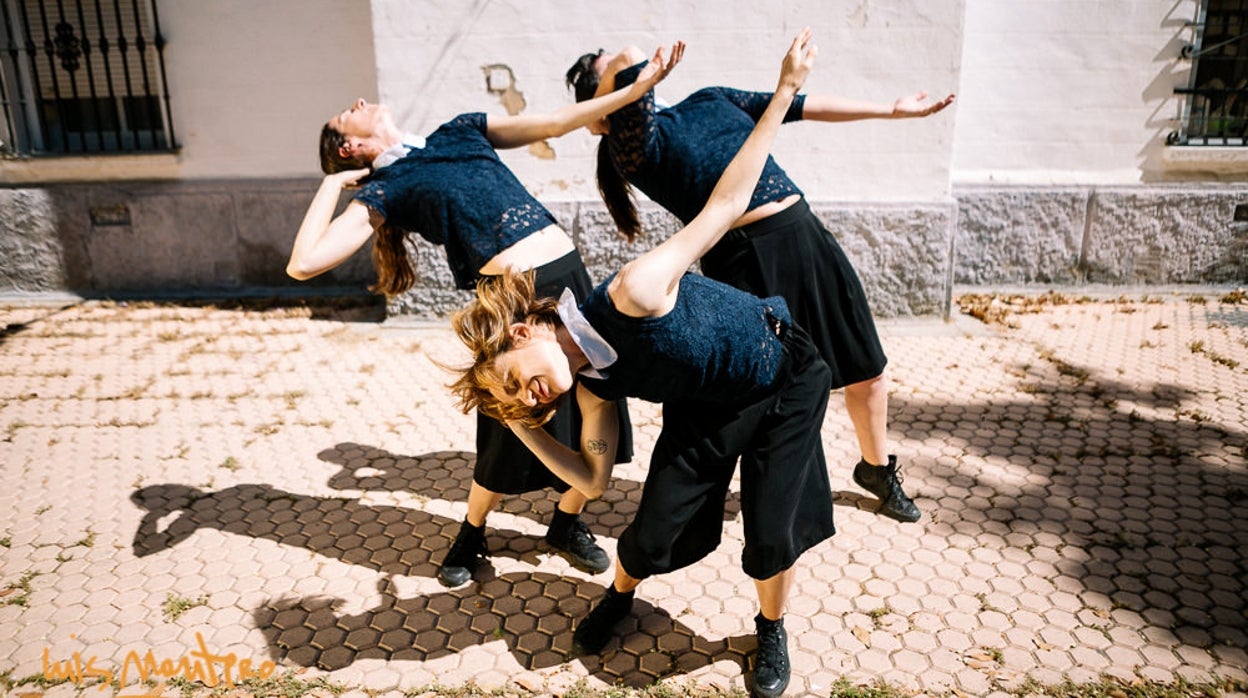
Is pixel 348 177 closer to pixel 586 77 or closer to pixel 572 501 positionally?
pixel 586 77

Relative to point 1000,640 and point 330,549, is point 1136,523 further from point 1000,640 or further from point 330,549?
point 330,549

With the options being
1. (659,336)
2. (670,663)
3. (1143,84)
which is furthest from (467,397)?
(1143,84)

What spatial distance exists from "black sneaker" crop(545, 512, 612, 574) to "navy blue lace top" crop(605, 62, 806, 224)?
126 cm

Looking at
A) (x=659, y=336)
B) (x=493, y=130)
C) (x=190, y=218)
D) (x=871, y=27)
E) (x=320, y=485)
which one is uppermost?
(x=871, y=27)

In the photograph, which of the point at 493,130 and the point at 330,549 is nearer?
the point at 493,130

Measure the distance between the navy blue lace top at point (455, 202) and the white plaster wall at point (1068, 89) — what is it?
498 cm

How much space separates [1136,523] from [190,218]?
7.14 metres

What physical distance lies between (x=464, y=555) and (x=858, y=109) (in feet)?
7.34

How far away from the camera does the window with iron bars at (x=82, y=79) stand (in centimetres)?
690

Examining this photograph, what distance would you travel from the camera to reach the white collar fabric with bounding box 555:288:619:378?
2018 mm

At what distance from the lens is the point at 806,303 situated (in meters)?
2.95

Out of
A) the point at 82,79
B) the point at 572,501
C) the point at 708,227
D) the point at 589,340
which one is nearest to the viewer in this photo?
the point at 708,227
